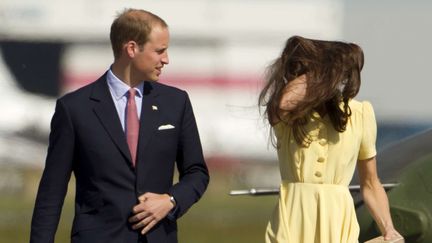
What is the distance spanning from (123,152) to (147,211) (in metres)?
0.19

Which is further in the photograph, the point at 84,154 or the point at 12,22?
the point at 12,22

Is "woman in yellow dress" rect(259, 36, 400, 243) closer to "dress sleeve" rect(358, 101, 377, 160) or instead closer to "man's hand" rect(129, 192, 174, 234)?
"dress sleeve" rect(358, 101, 377, 160)

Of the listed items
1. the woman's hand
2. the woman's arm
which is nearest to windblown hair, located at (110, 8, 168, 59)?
the woman's arm

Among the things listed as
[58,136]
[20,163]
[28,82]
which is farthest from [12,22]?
[58,136]

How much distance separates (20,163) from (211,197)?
2.49 m

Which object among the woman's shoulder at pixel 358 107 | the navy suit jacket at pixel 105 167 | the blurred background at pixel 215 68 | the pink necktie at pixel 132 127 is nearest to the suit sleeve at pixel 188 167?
the navy suit jacket at pixel 105 167

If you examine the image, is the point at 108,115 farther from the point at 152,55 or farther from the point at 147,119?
the point at 152,55

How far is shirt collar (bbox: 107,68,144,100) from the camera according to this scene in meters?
5.09

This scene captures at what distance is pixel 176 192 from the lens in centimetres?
507

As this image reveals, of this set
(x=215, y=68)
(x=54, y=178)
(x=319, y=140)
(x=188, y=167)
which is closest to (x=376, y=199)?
(x=319, y=140)

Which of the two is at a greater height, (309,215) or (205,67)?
(309,215)

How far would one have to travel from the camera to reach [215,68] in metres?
21.6

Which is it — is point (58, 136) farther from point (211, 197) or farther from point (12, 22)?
point (12, 22)

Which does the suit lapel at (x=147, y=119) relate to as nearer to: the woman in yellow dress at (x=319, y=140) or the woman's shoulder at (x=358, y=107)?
the woman in yellow dress at (x=319, y=140)
